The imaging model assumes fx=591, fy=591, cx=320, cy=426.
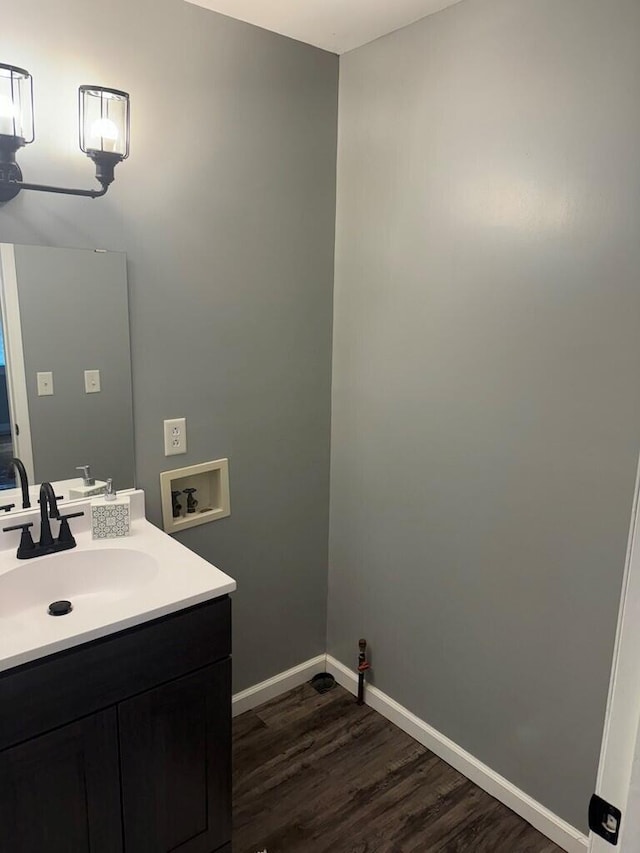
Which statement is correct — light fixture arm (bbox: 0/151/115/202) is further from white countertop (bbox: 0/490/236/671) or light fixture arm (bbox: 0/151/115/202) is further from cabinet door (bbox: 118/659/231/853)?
cabinet door (bbox: 118/659/231/853)

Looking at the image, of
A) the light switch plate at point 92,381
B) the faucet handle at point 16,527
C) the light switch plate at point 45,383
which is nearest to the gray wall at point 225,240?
the light switch plate at point 92,381

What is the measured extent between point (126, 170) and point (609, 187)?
52.3 inches

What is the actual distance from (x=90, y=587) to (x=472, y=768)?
1423 millimetres

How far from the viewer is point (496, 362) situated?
179cm

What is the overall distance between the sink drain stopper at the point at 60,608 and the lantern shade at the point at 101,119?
116 cm

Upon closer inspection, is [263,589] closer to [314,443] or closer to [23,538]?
[314,443]

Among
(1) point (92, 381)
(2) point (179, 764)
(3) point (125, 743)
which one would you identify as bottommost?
(2) point (179, 764)

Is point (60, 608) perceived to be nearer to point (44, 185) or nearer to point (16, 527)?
point (16, 527)

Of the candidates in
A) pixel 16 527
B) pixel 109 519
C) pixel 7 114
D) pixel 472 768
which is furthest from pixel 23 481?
pixel 472 768

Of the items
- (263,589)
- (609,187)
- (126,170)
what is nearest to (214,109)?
(126,170)

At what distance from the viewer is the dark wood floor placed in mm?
1811

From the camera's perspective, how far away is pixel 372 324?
2.18 m

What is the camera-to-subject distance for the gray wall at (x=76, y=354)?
1629 mm

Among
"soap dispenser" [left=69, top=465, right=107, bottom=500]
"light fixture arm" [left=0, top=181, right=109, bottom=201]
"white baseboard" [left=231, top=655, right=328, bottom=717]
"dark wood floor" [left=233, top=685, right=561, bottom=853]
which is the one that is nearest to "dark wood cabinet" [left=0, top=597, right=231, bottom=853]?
"dark wood floor" [left=233, top=685, right=561, bottom=853]
